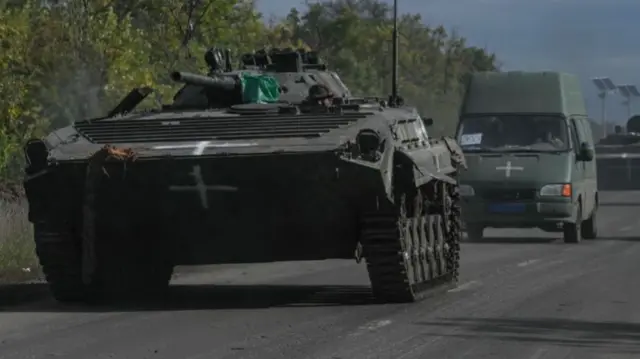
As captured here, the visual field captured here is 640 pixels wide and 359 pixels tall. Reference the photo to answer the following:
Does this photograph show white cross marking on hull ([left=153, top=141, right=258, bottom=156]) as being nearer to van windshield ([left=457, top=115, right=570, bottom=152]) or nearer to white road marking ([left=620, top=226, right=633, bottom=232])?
van windshield ([left=457, top=115, right=570, bottom=152])

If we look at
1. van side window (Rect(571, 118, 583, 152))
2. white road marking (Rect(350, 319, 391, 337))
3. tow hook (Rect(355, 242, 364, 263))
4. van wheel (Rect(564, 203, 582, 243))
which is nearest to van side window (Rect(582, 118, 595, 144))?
van side window (Rect(571, 118, 583, 152))

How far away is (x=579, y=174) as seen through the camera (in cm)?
2439

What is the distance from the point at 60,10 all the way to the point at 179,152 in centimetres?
1843

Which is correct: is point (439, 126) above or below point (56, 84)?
below

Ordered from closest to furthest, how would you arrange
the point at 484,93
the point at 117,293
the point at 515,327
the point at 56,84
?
the point at 515,327 < the point at 117,293 < the point at 484,93 < the point at 56,84

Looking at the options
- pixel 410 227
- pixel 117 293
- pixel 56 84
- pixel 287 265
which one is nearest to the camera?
pixel 410 227

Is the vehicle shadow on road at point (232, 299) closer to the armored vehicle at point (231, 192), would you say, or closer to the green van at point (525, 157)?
the armored vehicle at point (231, 192)

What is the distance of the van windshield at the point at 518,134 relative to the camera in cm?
2425

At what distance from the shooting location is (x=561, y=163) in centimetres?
2381

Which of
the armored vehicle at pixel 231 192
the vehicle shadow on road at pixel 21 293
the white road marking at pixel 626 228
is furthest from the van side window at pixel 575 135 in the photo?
the vehicle shadow on road at pixel 21 293

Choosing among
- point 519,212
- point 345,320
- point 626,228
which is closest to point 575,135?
point 519,212

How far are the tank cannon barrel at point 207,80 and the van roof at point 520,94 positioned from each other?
30.4 feet

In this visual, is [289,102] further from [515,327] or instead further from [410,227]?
[515,327]

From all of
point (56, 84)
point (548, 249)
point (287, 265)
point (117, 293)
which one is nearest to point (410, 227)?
point (117, 293)
